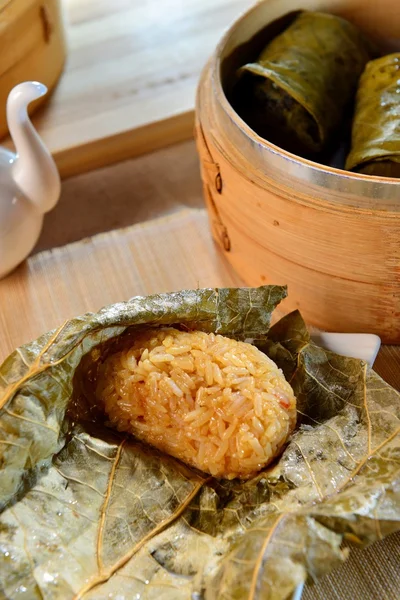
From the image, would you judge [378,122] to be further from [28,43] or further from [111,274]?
[28,43]

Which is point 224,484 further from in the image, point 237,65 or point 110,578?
point 237,65

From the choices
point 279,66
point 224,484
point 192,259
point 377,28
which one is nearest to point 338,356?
point 224,484

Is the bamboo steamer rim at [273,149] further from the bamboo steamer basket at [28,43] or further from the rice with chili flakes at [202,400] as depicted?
the bamboo steamer basket at [28,43]

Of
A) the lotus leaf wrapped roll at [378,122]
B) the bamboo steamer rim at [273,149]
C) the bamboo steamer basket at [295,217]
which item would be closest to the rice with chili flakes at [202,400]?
the bamboo steamer basket at [295,217]

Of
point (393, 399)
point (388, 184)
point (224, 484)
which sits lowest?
point (224, 484)

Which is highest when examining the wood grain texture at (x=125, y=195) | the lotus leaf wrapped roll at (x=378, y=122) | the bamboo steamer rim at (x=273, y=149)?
the bamboo steamer rim at (x=273, y=149)

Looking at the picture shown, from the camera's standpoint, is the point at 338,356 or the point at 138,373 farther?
the point at 338,356

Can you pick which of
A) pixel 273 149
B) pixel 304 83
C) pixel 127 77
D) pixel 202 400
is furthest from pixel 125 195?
pixel 202 400
